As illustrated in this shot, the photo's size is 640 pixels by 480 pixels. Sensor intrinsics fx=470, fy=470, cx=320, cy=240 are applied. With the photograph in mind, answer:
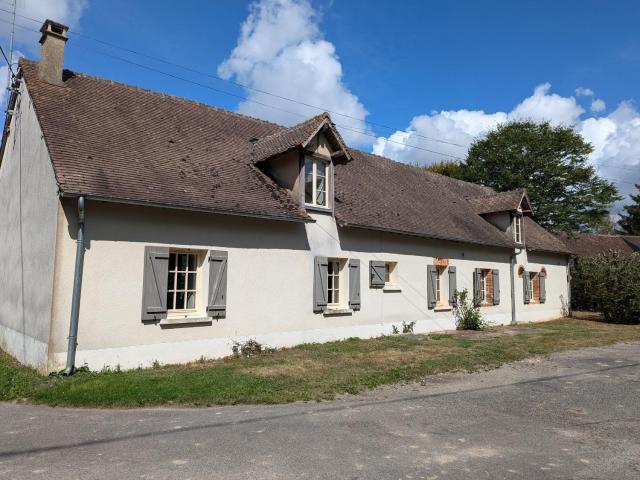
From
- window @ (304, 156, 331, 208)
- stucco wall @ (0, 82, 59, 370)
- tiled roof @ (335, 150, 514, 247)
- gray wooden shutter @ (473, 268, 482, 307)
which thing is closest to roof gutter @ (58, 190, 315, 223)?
stucco wall @ (0, 82, 59, 370)

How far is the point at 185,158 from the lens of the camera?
11.0 metres

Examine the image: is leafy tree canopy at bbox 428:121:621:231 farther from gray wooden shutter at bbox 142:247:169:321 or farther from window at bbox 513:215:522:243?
gray wooden shutter at bbox 142:247:169:321

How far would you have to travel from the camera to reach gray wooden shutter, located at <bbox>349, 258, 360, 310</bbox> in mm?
12773

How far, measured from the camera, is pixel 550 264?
862 inches

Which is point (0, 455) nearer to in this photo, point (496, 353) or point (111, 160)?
point (111, 160)

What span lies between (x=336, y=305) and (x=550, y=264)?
1378cm

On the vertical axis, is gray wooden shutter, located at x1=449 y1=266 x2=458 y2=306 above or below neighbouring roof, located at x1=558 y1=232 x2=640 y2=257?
below

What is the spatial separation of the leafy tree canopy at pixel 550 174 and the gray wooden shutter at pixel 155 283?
25.8m

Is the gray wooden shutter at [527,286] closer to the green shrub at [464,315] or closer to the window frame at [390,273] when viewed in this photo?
the green shrub at [464,315]

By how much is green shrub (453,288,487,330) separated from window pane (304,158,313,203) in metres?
6.89

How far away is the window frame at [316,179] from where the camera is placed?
12031mm

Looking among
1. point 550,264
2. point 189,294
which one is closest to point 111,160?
point 189,294

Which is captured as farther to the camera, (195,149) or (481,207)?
(481,207)

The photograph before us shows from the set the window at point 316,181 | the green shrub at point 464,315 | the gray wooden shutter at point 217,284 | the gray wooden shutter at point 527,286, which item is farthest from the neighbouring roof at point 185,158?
the gray wooden shutter at point 527,286
